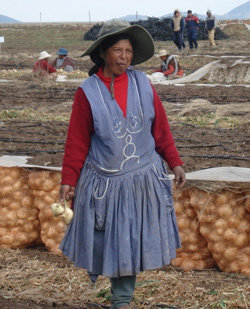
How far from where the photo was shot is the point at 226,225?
12.9 feet

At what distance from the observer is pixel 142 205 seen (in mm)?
2736

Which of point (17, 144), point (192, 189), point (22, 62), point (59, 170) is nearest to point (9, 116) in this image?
point (17, 144)

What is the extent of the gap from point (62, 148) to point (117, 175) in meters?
2.79

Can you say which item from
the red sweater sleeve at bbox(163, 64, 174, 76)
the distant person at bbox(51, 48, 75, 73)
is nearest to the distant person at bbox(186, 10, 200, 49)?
the distant person at bbox(51, 48, 75, 73)

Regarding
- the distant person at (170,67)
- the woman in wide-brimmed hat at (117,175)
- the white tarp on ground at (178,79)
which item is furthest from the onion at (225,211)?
the distant person at (170,67)

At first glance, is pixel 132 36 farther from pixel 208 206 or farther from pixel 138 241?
pixel 208 206

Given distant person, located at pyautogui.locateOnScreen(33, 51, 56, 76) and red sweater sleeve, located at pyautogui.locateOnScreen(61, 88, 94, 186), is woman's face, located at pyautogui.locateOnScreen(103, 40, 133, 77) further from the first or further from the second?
distant person, located at pyautogui.locateOnScreen(33, 51, 56, 76)

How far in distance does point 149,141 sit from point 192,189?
1.24m

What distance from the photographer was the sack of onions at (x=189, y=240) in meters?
4.08

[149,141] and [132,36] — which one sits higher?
[132,36]

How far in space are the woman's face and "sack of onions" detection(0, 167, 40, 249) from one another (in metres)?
1.93

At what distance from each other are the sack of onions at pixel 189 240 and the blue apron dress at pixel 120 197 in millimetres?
1233

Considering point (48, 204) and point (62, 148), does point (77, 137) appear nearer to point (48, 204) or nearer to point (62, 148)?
point (48, 204)

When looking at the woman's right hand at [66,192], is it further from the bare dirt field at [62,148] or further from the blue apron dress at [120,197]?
the bare dirt field at [62,148]
